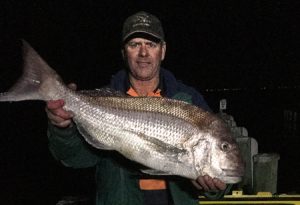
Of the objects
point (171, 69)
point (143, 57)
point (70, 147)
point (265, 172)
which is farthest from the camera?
point (171, 69)

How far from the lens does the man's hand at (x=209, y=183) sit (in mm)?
3479

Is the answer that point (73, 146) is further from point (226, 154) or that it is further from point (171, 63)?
point (171, 63)

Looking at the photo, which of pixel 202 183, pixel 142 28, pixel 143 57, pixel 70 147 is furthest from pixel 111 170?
pixel 142 28

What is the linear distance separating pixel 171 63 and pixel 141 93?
38842 mm

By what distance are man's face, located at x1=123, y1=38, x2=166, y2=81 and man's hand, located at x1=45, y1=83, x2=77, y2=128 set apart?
857mm

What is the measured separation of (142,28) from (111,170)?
1538mm

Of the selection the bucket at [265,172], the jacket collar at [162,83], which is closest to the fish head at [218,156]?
the jacket collar at [162,83]

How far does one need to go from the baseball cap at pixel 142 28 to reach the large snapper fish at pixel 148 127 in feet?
2.92

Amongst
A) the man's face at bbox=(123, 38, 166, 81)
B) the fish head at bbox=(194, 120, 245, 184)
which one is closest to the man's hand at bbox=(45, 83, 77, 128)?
the man's face at bbox=(123, 38, 166, 81)

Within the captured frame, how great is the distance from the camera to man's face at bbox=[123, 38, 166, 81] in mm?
4223

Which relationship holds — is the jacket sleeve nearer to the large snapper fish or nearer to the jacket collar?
the large snapper fish

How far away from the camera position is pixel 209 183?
3.50 m

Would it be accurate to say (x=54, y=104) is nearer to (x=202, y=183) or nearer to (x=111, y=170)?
(x=111, y=170)

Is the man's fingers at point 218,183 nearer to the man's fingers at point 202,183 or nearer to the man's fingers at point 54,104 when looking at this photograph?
the man's fingers at point 202,183
